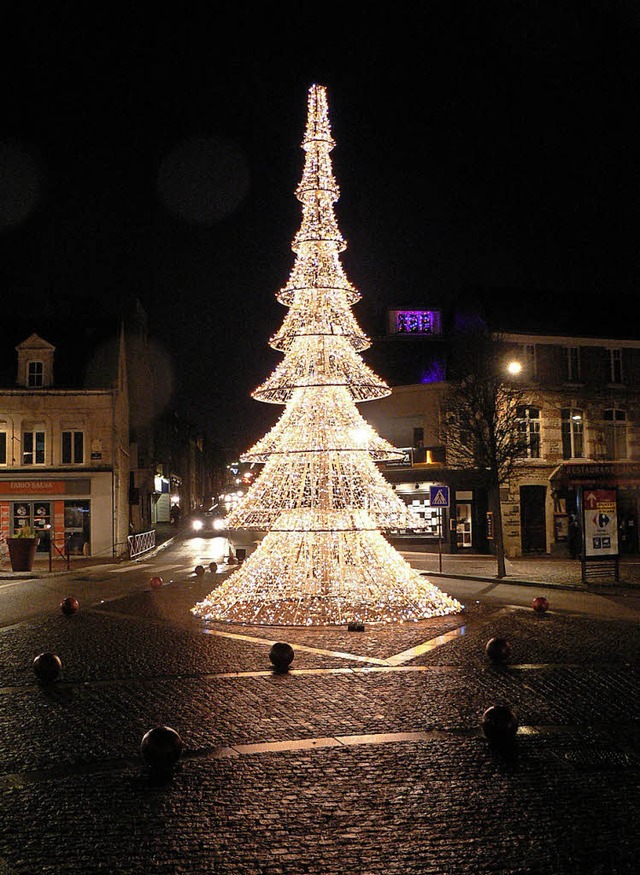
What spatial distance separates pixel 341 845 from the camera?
575 cm

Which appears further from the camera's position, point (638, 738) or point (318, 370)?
point (318, 370)

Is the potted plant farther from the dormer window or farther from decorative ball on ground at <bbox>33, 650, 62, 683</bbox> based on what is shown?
decorative ball on ground at <bbox>33, 650, 62, 683</bbox>

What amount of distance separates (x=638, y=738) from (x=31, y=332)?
37.4m

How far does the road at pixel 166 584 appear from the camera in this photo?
724 inches

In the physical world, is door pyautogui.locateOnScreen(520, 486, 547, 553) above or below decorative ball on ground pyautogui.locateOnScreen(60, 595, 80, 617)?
above

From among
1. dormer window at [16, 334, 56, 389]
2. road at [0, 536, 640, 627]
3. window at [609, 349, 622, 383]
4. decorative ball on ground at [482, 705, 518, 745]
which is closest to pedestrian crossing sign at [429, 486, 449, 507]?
road at [0, 536, 640, 627]

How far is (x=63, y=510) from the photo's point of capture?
123ft

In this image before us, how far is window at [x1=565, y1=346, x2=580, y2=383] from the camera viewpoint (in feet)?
119

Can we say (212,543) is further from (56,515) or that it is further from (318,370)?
(318,370)

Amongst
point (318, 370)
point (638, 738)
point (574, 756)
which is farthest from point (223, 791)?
point (318, 370)

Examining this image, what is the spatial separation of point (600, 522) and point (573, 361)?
48.4 ft

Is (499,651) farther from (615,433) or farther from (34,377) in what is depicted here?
(34,377)

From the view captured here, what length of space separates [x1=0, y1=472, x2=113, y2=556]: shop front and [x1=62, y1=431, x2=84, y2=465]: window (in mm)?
904

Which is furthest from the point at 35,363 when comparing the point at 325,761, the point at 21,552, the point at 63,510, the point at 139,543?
the point at 325,761
